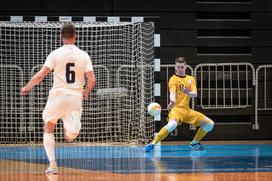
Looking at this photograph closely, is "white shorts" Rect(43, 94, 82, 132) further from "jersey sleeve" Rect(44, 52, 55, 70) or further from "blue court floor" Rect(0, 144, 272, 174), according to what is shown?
"blue court floor" Rect(0, 144, 272, 174)

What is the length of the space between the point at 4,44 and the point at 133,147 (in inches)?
143

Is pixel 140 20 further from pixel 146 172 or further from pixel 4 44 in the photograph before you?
pixel 146 172

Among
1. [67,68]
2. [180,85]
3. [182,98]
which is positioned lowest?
[182,98]

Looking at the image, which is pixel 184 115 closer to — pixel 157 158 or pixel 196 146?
pixel 196 146

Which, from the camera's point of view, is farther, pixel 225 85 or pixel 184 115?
pixel 225 85

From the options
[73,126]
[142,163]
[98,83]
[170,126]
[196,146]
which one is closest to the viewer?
[73,126]

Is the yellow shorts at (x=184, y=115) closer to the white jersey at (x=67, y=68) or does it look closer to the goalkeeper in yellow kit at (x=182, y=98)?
the goalkeeper in yellow kit at (x=182, y=98)

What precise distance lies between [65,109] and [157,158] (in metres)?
2.86

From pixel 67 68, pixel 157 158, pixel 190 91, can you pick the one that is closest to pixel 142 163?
pixel 157 158

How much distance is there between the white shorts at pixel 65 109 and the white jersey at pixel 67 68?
0.08 meters

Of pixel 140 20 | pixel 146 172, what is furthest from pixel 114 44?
pixel 146 172

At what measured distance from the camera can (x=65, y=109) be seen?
911cm

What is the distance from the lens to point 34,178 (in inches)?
333

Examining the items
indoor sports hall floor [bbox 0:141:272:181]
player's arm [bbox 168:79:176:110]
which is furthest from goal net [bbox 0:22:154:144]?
player's arm [bbox 168:79:176:110]
